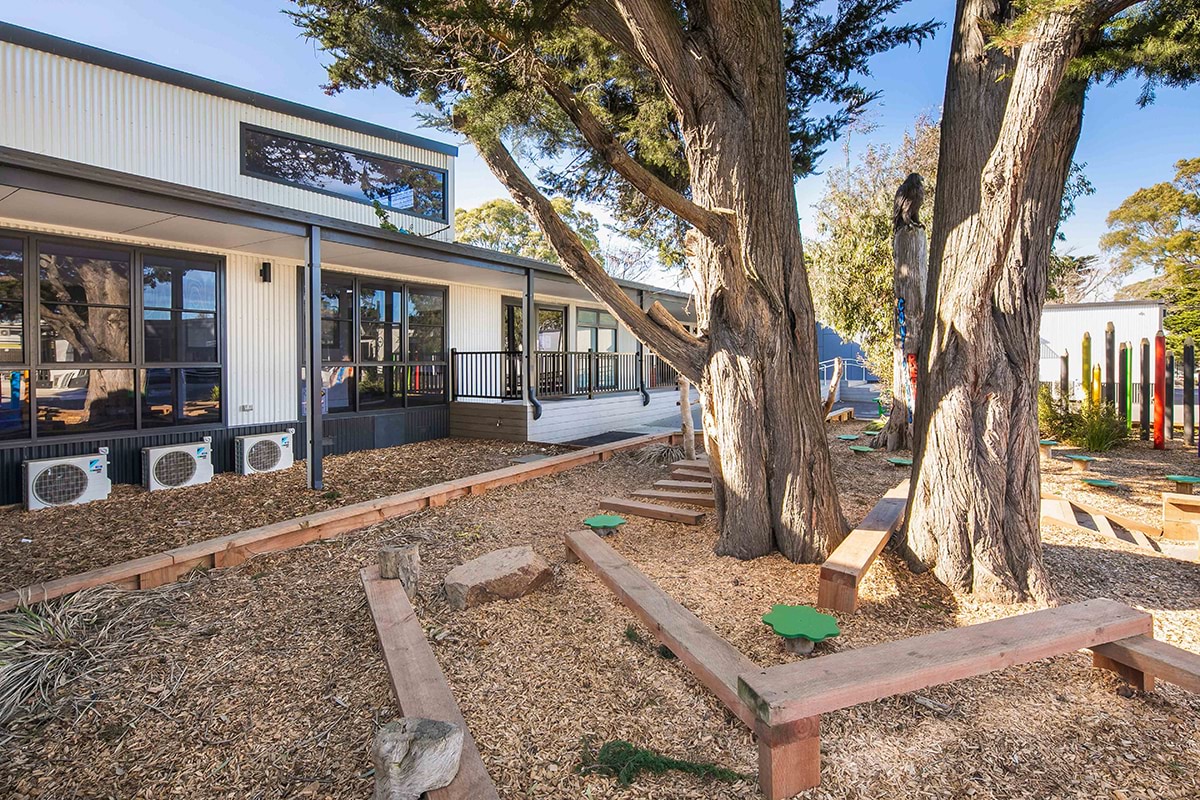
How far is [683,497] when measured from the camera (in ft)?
17.6

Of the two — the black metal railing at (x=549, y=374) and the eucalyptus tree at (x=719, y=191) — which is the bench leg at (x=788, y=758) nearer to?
the eucalyptus tree at (x=719, y=191)

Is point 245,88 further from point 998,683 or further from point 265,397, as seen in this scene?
point 998,683

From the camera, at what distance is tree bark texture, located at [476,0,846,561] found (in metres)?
3.83

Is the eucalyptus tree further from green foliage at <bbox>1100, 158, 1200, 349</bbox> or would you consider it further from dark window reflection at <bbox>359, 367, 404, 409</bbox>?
green foliage at <bbox>1100, 158, 1200, 349</bbox>

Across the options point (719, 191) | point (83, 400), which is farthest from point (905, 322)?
point (83, 400)

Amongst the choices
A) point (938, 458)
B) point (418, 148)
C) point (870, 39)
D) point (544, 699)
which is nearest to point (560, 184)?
point (870, 39)

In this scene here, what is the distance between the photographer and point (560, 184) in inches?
309

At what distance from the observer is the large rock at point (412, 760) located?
5.50 feet

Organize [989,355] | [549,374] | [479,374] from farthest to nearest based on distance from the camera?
[549,374] → [479,374] → [989,355]

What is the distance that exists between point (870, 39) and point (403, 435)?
8208 millimetres

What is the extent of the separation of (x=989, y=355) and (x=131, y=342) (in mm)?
8612

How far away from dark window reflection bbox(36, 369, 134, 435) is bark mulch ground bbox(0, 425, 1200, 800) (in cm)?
443

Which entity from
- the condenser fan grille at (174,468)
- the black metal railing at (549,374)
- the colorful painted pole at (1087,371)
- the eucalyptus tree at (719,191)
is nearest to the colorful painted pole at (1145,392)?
the colorful painted pole at (1087,371)

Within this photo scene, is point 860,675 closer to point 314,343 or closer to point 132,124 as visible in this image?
point 314,343
